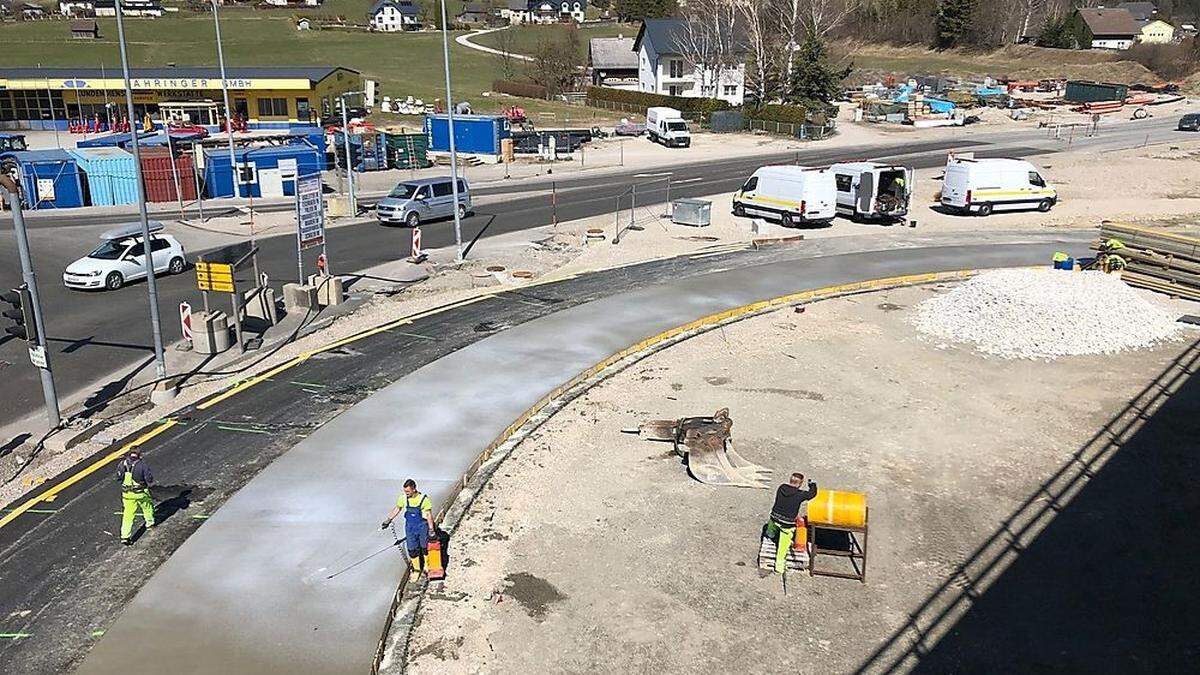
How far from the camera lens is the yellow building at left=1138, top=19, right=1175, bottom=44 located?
13950 centimetres

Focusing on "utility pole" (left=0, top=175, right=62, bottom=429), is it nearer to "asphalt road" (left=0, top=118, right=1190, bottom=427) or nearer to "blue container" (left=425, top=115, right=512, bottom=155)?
"asphalt road" (left=0, top=118, right=1190, bottom=427)

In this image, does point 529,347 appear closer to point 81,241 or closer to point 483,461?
point 483,461

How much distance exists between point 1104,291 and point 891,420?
10.7m

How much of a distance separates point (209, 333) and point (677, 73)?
74.4m

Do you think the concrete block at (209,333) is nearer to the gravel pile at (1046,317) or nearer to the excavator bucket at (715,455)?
the excavator bucket at (715,455)

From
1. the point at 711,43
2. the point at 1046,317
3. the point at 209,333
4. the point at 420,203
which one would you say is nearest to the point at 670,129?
the point at 711,43

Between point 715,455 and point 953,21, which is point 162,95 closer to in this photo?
point 715,455

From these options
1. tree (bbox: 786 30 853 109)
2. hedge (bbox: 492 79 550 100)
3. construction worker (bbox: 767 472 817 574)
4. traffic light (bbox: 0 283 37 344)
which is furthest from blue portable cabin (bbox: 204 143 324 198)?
hedge (bbox: 492 79 550 100)

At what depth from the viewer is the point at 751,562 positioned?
510 inches

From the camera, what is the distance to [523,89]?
96.6 m

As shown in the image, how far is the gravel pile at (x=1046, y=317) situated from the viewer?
2242cm

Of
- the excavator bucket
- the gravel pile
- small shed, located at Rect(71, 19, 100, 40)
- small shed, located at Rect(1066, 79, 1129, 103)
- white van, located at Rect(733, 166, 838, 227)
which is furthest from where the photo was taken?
small shed, located at Rect(71, 19, 100, 40)

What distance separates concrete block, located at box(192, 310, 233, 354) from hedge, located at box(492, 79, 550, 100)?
7760 cm

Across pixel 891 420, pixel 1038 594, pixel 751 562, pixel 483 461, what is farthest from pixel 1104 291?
pixel 483 461
